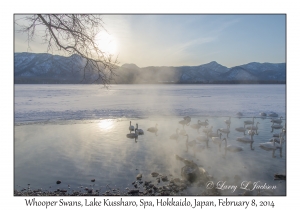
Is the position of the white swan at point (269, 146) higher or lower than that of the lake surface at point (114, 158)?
higher

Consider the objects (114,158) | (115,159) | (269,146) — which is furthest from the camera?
(269,146)

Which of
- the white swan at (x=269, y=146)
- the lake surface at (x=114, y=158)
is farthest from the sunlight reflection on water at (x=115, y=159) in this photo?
the white swan at (x=269, y=146)

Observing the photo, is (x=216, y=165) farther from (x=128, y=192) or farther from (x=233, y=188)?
(x=128, y=192)

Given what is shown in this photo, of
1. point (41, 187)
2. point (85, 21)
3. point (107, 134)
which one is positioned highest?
point (85, 21)

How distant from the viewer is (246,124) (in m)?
19.4

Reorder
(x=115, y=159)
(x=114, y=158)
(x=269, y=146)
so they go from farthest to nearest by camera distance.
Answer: (x=269, y=146) → (x=114, y=158) → (x=115, y=159)

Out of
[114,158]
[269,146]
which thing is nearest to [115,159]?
[114,158]

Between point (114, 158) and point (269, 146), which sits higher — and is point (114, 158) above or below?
below

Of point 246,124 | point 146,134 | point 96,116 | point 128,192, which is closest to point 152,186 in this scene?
point 128,192

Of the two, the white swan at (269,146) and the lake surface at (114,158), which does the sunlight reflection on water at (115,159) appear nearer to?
the lake surface at (114,158)

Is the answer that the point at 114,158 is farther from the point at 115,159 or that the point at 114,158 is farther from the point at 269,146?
the point at 269,146

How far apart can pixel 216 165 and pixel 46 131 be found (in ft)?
45.9

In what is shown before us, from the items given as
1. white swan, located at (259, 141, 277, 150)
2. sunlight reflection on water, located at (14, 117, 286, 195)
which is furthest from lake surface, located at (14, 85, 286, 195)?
white swan, located at (259, 141, 277, 150)
